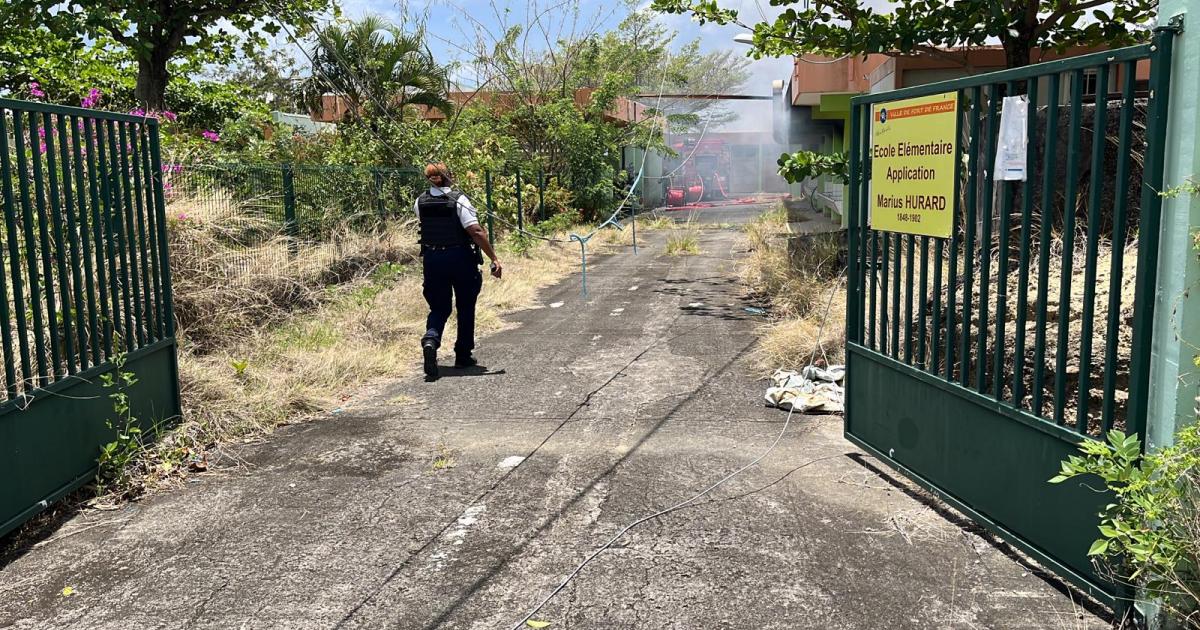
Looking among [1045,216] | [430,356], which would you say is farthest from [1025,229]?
[430,356]

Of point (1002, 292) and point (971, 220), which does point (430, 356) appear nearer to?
point (971, 220)

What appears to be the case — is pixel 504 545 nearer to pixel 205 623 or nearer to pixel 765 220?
pixel 205 623

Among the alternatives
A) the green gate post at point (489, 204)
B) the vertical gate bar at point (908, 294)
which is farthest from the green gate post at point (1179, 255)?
the green gate post at point (489, 204)

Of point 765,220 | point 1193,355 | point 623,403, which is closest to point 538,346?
point 623,403

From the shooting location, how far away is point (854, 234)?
16.8 feet

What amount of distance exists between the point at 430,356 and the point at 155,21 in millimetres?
6742

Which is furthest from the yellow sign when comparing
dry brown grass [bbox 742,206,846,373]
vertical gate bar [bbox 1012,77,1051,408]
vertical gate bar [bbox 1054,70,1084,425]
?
dry brown grass [bbox 742,206,846,373]

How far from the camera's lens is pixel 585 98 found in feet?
86.6

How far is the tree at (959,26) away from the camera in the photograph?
7547mm

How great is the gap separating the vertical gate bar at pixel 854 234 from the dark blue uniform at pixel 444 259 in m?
3.14

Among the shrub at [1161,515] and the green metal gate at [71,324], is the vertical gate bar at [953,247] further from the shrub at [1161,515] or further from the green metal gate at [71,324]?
the green metal gate at [71,324]

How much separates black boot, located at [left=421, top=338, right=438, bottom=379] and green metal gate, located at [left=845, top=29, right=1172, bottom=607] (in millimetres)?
3341

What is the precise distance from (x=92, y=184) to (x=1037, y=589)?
15.8 feet

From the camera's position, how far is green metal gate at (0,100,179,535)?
4082mm
